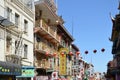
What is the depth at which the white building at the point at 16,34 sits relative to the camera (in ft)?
91.1

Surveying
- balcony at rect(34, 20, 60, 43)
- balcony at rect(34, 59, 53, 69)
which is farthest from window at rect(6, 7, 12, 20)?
balcony at rect(34, 59, 53, 69)

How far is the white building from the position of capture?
27766 mm

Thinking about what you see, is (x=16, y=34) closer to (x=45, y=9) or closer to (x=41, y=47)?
(x=41, y=47)

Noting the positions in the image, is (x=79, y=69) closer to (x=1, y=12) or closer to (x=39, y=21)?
(x=39, y=21)

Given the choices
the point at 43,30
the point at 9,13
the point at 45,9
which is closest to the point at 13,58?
the point at 9,13

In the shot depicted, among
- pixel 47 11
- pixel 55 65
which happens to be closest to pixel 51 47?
pixel 55 65

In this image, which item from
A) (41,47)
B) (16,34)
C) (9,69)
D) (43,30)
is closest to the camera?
(9,69)

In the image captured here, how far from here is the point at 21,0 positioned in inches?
1335

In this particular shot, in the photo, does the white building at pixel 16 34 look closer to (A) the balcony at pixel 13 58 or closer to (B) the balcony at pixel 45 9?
(A) the balcony at pixel 13 58

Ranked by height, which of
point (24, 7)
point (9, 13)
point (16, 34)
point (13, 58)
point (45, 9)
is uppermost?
point (45, 9)

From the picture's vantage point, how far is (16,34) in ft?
104

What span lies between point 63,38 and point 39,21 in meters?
23.1

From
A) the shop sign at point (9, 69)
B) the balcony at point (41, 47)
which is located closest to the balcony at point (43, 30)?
the balcony at point (41, 47)

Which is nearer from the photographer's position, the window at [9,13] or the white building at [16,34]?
the white building at [16,34]
